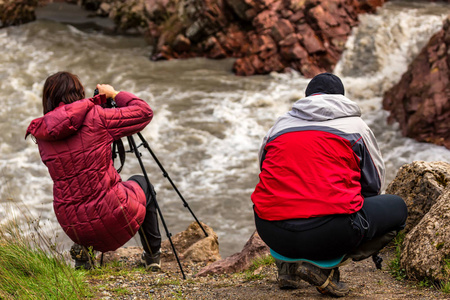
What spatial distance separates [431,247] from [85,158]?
2.53 meters

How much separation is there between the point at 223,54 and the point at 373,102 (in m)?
4.26

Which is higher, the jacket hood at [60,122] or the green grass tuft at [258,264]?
the jacket hood at [60,122]

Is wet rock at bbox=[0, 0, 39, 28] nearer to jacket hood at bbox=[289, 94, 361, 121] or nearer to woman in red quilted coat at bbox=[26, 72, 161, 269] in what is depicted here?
woman in red quilted coat at bbox=[26, 72, 161, 269]

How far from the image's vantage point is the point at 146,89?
12555 millimetres

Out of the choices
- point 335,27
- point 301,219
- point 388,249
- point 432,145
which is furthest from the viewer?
point 335,27

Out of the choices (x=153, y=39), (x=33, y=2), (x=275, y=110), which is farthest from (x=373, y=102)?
(x=33, y=2)

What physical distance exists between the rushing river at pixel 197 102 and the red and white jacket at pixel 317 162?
168 inches

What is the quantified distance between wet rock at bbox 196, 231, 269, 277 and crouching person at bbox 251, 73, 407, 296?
1383 millimetres

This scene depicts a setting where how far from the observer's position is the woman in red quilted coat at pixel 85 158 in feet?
13.1

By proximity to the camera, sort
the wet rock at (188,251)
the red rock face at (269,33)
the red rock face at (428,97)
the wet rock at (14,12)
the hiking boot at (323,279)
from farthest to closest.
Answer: the wet rock at (14,12) < the red rock face at (269,33) < the red rock face at (428,97) < the wet rock at (188,251) < the hiking boot at (323,279)

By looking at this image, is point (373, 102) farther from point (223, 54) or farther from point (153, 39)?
point (153, 39)

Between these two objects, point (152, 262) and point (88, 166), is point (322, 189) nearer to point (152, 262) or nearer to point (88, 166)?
point (88, 166)

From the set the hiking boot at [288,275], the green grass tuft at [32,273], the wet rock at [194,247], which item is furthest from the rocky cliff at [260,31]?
the green grass tuft at [32,273]

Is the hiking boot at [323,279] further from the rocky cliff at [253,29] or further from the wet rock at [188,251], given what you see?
the rocky cliff at [253,29]
